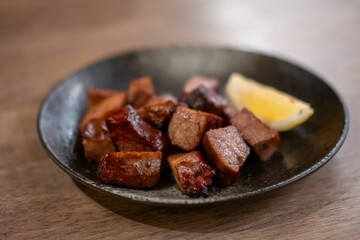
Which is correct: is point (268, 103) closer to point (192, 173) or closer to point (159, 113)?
point (159, 113)

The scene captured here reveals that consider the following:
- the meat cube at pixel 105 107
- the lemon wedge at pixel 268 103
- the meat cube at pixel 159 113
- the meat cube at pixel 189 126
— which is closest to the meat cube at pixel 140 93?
the meat cube at pixel 105 107

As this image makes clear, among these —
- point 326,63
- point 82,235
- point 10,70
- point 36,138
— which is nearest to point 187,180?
point 82,235

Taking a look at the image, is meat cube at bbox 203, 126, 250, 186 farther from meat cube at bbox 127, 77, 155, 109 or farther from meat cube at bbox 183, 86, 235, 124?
meat cube at bbox 127, 77, 155, 109

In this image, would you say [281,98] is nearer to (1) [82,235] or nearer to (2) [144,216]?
(2) [144,216]

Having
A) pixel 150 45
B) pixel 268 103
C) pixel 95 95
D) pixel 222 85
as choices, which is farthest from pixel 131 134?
pixel 150 45

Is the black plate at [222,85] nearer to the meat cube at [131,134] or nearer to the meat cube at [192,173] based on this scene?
the meat cube at [192,173]

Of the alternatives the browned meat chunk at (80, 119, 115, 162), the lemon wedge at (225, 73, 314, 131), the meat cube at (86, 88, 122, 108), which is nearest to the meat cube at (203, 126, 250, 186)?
the lemon wedge at (225, 73, 314, 131)

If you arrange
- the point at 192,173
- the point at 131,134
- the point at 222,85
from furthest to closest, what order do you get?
the point at 222,85 < the point at 131,134 < the point at 192,173
